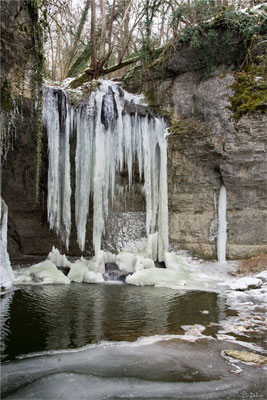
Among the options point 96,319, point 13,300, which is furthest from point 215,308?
point 13,300

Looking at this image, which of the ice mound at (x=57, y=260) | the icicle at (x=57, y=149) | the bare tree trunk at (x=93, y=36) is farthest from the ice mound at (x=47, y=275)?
the bare tree trunk at (x=93, y=36)

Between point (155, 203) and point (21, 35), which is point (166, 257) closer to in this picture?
point (155, 203)

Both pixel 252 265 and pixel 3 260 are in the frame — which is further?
pixel 252 265

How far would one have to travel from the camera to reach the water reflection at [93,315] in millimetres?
4258

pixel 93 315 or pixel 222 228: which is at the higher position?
pixel 222 228

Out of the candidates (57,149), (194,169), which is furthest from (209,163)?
(57,149)

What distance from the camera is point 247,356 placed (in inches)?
144

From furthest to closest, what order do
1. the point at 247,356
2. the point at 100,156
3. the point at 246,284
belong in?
the point at 100,156, the point at 246,284, the point at 247,356

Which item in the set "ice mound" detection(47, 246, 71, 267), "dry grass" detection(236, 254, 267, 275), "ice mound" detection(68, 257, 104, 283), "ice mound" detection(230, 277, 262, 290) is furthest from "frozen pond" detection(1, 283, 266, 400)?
"ice mound" detection(47, 246, 71, 267)

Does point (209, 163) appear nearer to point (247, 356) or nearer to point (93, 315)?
point (93, 315)

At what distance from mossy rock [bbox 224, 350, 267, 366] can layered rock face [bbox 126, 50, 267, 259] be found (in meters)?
6.92

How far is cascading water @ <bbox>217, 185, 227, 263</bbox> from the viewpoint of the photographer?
10.7 meters

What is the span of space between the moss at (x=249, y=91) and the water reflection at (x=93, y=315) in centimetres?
565

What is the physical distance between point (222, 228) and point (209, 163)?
2030 mm
